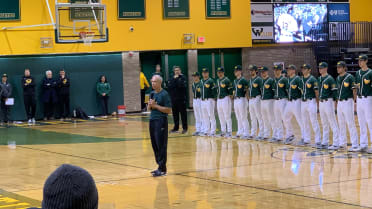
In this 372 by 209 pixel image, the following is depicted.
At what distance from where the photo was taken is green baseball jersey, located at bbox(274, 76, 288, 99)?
18438mm

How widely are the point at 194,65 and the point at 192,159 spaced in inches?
725

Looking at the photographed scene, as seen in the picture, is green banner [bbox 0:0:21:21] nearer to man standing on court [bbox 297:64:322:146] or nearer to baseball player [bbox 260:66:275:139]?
baseball player [bbox 260:66:275:139]

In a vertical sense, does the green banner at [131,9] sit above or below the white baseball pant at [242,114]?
above

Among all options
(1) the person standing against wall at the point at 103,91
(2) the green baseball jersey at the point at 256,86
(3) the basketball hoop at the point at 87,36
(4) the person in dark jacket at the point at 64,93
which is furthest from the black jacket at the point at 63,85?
(2) the green baseball jersey at the point at 256,86

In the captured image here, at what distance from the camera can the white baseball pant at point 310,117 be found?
56.1 ft

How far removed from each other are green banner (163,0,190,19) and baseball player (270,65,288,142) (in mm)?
14484

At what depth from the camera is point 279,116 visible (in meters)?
18.8

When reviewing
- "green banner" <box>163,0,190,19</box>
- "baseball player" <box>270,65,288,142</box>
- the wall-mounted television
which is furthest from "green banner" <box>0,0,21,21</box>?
"baseball player" <box>270,65,288,142</box>

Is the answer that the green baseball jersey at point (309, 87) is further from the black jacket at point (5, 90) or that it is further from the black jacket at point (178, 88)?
the black jacket at point (5, 90)

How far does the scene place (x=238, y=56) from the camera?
34.7 m

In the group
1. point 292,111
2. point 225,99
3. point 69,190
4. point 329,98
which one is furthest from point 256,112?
point 69,190

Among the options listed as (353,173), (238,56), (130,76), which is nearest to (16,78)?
(130,76)

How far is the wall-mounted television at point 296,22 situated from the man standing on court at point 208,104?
1423cm

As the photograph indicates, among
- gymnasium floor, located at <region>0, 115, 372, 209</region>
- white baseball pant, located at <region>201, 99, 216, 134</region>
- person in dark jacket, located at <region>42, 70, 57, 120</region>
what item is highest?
person in dark jacket, located at <region>42, 70, 57, 120</region>
